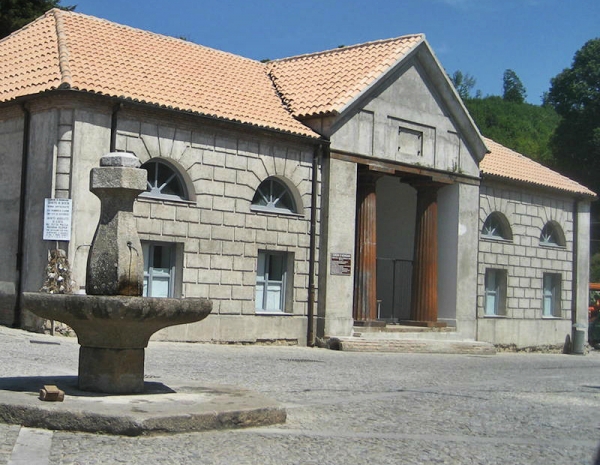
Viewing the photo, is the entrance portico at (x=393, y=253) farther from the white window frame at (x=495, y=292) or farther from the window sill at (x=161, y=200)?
the window sill at (x=161, y=200)

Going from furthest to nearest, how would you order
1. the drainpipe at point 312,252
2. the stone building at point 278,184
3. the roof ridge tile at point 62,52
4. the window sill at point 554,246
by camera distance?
the window sill at point 554,246 < the drainpipe at point 312,252 < the stone building at point 278,184 < the roof ridge tile at point 62,52

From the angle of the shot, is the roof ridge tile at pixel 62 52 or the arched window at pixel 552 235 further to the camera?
the arched window at pixel 552 235

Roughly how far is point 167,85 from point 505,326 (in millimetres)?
13943

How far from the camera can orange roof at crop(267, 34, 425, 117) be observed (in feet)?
78.8

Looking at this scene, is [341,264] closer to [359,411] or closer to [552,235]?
[552,235]

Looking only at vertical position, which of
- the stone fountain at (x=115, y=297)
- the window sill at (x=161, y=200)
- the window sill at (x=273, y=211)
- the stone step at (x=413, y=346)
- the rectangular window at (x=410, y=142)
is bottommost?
the stone step at (x=413, y=346)

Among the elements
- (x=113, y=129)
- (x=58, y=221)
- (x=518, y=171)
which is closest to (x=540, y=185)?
(x=518, y=171)

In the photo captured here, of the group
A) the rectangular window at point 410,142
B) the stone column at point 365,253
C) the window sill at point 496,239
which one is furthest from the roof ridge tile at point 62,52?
the window sill at point 496,239

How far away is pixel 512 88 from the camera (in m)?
132

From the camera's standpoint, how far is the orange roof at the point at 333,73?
24.0m

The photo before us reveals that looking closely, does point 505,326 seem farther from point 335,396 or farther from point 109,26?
point 335,396

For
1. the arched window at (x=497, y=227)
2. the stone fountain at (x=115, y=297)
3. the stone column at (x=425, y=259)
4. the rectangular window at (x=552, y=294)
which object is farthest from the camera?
the rectangular window at (x=552, y=294)

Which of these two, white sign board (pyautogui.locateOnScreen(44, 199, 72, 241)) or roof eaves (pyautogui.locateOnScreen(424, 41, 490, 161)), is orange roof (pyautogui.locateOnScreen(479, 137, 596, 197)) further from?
white sign board (pyautogui.locateOnScreen(44, 199, 72, 241))

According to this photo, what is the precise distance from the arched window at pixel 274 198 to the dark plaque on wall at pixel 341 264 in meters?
1.56
